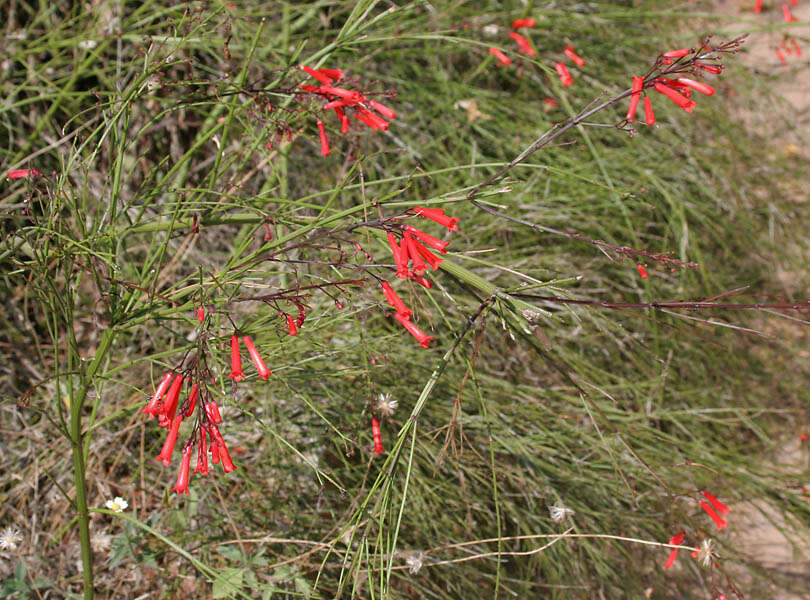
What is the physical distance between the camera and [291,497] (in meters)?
2.28

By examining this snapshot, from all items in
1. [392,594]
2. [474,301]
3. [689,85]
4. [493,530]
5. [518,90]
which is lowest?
[493,530]

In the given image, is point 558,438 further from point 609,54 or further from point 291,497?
point 609,54

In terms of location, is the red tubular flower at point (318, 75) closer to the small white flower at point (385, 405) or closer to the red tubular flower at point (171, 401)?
the red tubular flower at point (171, 401)

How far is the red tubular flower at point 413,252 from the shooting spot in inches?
52.9

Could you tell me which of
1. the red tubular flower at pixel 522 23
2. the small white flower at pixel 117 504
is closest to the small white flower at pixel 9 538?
the small white flower at pixel 117 504

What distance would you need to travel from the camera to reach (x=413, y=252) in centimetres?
135

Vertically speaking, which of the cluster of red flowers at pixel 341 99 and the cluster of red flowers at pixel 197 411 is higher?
the cluster of red flowers at pixel 341 99

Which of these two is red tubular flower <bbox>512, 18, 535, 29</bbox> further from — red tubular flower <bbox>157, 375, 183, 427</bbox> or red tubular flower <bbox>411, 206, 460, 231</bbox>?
red tubular flower <bbox>157, 375, 183, 427</bbox>

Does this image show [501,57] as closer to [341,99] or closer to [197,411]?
[341,99]

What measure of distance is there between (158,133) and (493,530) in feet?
7.29

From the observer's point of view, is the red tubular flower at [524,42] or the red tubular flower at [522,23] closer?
the red tubular flower at [524,42]

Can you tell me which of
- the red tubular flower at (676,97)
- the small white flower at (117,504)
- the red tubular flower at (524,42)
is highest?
the red tubular flower at (676,97)

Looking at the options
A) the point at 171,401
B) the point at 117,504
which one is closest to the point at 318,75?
the point at 171,401

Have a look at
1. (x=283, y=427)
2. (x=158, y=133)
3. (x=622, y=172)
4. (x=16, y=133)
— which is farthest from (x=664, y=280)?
(x=16, y=133)
